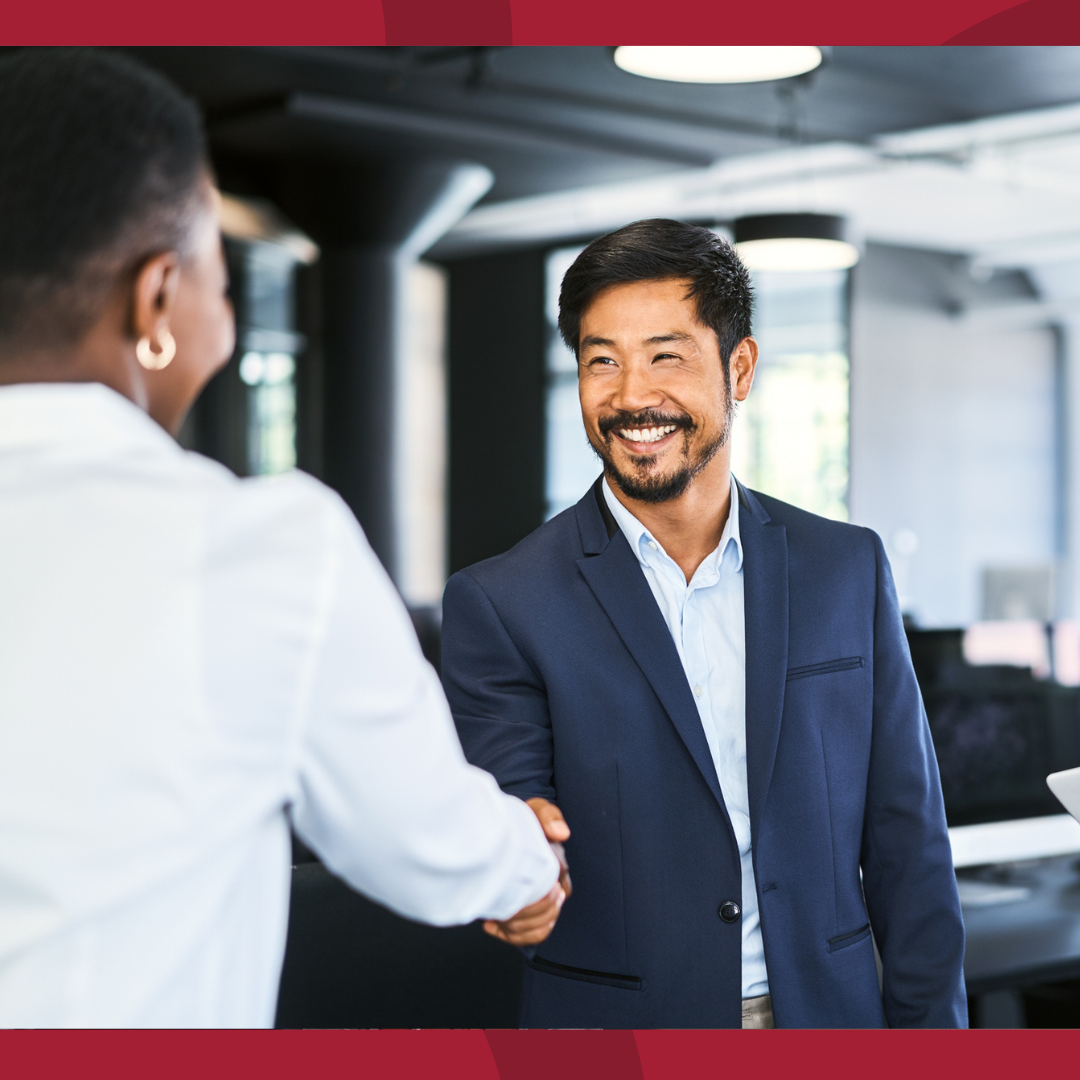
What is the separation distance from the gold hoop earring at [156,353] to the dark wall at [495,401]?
9668 millimetres

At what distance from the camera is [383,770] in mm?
905

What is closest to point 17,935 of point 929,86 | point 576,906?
point 576,906

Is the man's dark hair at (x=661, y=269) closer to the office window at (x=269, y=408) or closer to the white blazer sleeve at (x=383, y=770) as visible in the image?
the white blazer sleeve at (x=383, y=770)

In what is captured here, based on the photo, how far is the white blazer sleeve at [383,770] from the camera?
86 cm

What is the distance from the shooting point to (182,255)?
0.94m

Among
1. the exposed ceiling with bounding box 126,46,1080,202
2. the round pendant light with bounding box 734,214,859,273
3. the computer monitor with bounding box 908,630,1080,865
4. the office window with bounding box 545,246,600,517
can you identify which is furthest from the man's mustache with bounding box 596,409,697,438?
the office window with bounding box 545,246,600,517

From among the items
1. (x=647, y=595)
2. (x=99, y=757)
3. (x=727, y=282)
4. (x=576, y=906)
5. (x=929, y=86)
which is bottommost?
(x=576, y=906)

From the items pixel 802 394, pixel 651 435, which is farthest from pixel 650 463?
pixel 802 394

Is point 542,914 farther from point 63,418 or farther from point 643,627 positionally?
point 63,418

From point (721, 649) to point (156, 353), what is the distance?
95 centimetres

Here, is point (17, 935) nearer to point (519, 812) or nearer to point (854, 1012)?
point (519, 812)

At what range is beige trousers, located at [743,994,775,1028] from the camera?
1580 mm

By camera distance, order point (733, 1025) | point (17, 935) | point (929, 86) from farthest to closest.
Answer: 1. point (929, 86)
2. point (733, 1025)
3. point (17, 935)

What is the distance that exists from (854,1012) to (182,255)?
123 centimetres
